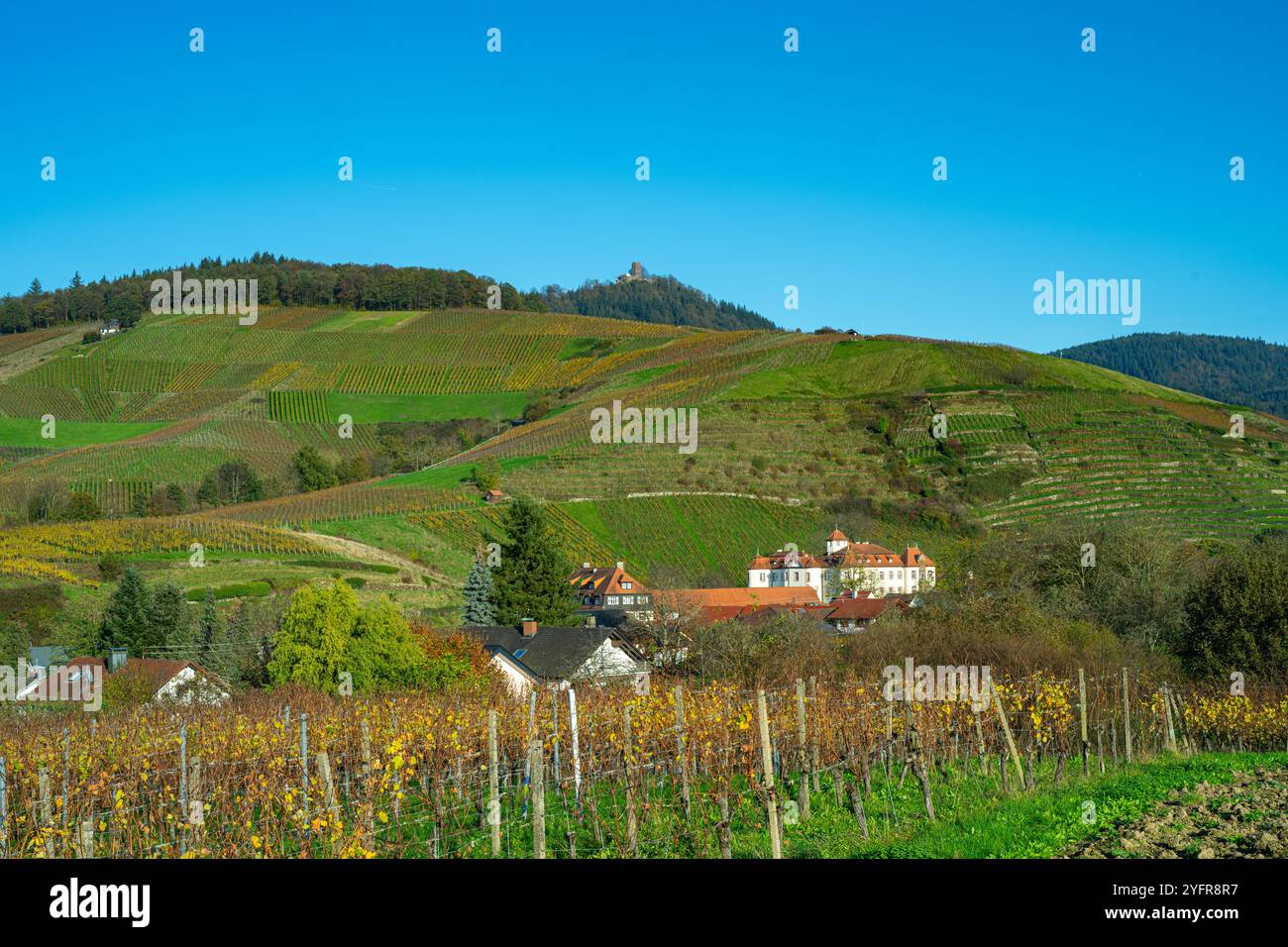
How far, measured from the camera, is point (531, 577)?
189 ft

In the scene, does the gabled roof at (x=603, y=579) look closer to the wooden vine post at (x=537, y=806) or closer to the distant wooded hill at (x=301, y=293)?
the wooden vine post at (x=537, y=806)

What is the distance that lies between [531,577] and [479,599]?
299 centimetres

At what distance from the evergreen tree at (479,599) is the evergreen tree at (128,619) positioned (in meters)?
15.1

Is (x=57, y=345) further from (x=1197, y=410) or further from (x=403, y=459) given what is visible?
(x=1197, y=410)

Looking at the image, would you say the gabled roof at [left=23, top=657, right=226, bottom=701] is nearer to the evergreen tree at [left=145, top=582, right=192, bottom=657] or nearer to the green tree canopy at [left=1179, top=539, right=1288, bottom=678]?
the evergreen tree at [left=145, top=582, right=192, bottom=657]

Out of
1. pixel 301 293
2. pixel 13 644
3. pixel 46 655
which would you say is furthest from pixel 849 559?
pixel 301 293

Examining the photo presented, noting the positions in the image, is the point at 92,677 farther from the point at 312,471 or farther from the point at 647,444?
the point at 312,471

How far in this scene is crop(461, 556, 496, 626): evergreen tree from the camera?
55906mm

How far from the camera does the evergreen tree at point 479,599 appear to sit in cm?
5591

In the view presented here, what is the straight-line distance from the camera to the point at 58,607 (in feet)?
164

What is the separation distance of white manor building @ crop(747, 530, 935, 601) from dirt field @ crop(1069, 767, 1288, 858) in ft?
186
